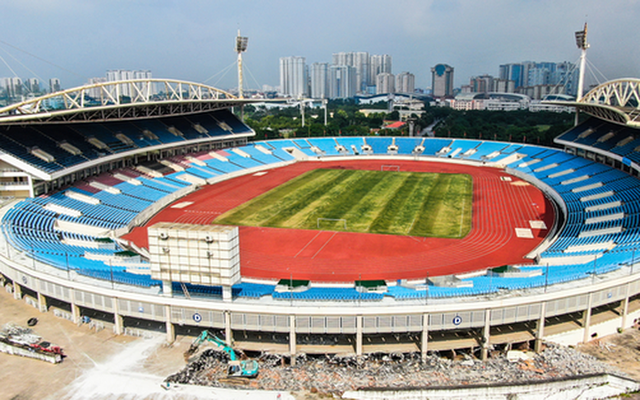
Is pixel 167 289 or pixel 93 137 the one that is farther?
pixel 93 137

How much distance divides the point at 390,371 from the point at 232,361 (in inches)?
245

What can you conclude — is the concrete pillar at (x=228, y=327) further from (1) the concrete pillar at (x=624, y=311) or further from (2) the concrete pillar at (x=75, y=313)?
(1) the concrete pillar at (x=624, y=311)

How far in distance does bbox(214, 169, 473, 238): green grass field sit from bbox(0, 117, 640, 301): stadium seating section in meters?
8.47

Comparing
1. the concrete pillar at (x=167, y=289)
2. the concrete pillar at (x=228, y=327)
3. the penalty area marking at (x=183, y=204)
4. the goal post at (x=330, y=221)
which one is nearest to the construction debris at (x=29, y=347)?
the concrete pillar at (x=167, y=289)

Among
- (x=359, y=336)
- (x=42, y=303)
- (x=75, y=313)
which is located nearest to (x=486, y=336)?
(x=359, y=336)

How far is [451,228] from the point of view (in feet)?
123

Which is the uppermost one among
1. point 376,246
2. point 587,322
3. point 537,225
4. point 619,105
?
point 619,105

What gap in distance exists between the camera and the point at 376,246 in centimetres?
3350

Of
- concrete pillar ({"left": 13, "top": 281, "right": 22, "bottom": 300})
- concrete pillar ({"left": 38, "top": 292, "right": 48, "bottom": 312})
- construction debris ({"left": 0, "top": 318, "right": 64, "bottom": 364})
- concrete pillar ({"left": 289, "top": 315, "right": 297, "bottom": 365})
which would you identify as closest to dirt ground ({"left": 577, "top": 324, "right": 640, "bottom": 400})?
concrete pillar ({"left": 289, "top": 315, "right": 297, "bottom": 365})

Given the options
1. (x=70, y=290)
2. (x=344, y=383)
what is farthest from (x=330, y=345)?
(x=70, y=290)

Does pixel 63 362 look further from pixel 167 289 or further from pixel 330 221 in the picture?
pixel 330 221

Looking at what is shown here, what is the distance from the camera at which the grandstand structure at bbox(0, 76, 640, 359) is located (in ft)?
66.2

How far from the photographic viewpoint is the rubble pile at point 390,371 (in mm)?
18109

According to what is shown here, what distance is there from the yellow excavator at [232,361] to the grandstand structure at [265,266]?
0.63m
